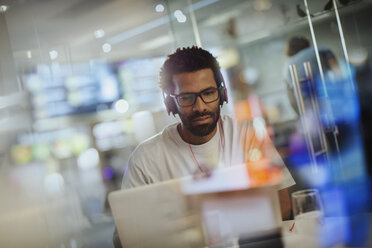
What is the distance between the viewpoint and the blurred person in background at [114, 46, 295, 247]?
210 centimetres

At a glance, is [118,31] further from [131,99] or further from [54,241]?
[54,241]

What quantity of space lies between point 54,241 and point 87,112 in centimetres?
96

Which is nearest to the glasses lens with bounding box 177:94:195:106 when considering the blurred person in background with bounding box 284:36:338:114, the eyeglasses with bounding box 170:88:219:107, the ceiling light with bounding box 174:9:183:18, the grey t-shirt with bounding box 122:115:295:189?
the eyeglasses with bounding box 170:88:219:107

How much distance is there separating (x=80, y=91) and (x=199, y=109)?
121 cm

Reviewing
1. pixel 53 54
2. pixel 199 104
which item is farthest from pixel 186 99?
pixel 53 54

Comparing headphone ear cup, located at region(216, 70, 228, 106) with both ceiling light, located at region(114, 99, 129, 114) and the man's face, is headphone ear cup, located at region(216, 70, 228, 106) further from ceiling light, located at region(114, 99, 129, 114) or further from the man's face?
ceiling light, located at region(114, 99, 129, 114)

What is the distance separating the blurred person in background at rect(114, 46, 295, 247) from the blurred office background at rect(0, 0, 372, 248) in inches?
11.4

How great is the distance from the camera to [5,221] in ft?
9.29

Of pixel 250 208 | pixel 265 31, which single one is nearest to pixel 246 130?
pixel 250 208

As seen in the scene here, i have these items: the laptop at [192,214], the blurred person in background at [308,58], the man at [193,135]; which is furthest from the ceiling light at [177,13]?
the laptop at [192,214]

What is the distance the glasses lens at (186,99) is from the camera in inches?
82.5

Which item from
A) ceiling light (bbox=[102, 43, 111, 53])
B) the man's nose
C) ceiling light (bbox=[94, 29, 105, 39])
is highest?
ceiling light (bbox=[94, 29, 105, 39])

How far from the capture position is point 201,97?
6.90 ft

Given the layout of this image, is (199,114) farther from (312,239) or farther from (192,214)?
(312,239)
